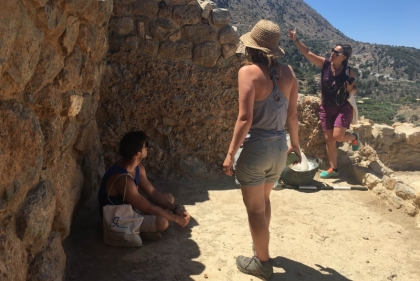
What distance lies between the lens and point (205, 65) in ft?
16.5

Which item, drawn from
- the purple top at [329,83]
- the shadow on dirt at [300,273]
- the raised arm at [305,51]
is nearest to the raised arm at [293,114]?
the shadow on dirt at [300,273]

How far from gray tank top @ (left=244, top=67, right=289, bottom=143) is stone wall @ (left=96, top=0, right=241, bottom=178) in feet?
7.08

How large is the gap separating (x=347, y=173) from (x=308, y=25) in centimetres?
5048

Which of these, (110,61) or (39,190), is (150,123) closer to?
(110,61)

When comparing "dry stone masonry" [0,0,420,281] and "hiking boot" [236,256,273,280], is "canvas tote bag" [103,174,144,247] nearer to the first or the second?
"dry stone masonry" [0,0,420,281]

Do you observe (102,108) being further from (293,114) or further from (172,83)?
(293,114)

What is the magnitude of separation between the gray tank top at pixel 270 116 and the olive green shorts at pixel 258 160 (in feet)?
0.16

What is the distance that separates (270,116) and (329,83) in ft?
9.29

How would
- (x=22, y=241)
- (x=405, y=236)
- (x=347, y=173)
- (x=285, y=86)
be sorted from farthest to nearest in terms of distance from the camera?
1. (x=347, y=173)
2. (x=405, y=236)
3. (x=285, y=86)
4. (x=22, y=241)

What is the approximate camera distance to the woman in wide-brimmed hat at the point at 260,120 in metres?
2.82

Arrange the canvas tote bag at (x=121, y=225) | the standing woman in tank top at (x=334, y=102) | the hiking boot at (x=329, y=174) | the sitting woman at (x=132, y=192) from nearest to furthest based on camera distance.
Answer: the canvas tote bag at (x=121, y=225)
the sitting woman at (x=132, y=192)
the standing woman in tank top at (x=334, y=102)
the hiking boot at (x=329, y=174)

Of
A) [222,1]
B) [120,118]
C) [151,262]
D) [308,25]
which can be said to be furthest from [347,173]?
[308,25]

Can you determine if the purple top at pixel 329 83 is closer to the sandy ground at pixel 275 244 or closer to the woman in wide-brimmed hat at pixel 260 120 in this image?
the sandy ground at pixel 275 244

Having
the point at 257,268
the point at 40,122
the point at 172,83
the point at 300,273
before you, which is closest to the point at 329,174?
the point at 172,83
